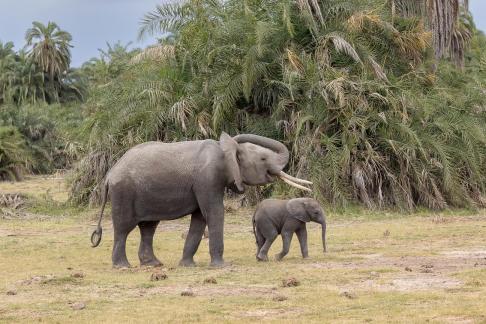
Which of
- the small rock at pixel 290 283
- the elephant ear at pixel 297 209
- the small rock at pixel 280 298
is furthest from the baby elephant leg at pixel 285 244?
the small rock at pixel 280 298

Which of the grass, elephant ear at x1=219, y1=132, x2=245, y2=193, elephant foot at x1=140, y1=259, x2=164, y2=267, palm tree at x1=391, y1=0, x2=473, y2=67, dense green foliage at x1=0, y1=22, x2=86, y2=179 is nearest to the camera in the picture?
the grass

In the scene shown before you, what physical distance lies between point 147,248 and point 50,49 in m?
53.0

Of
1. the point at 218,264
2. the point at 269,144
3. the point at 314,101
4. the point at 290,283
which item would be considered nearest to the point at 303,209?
the point at 269,144

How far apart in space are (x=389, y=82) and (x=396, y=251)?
9.36 metres

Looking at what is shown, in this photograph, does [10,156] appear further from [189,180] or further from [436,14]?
[189,180]

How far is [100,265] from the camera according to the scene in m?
14.7

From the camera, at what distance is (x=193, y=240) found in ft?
46.2

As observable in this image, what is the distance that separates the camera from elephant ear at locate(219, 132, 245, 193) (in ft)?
44.2

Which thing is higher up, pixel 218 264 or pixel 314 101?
pixel 314 101

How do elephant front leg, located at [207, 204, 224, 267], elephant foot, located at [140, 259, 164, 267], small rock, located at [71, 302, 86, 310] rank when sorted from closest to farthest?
small rock, located at [71, 302, 86, 310] < elephant front leg, located at [207, 204, 224, 267] < elephant foot, located at [140, 259, 164, 267]

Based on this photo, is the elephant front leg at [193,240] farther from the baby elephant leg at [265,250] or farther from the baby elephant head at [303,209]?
the baby elephant head at [303,209]

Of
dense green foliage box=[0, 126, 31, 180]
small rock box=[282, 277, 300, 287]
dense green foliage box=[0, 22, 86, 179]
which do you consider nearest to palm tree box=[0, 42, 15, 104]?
dense green foliage box=[0, 22, 86, 179]

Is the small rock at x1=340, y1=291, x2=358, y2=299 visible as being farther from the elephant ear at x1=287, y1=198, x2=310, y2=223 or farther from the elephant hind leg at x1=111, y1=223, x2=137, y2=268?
the elephant hind leg at x1=111, y1=223, x2=137, y2=268

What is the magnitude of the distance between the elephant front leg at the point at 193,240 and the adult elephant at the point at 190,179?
0.02 m
